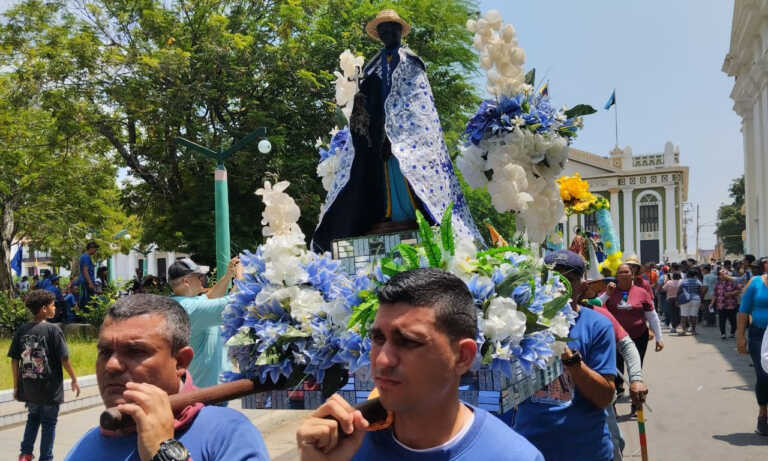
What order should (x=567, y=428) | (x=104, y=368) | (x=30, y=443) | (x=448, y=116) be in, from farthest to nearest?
(x=448, y=116)
(x=30, y=443)
(x=567, y=428)
(x=104, y=368)

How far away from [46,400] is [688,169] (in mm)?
83770

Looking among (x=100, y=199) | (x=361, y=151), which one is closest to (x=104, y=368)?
(x=361, y=151)

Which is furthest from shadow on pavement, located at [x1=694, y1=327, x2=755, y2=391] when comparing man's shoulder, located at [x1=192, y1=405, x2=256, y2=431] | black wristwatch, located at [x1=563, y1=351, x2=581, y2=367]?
man's shoulder, located at [x1=192, y1=405, x2=256, y2=431]

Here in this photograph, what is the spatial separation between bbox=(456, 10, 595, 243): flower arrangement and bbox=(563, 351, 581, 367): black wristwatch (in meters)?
1.16

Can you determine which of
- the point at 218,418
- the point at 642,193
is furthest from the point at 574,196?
the point at 642,193

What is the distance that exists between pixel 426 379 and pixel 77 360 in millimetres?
13273

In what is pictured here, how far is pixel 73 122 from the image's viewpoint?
20.6m

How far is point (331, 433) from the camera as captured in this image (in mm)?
1683

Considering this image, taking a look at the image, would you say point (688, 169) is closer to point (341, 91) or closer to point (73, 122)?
point (73, 122)

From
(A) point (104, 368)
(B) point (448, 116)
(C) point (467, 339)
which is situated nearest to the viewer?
(C) point (467, 339)

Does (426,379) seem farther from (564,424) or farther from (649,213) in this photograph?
(649,213)

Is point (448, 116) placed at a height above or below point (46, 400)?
above

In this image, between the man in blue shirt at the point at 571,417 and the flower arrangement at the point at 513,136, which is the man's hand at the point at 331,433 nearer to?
the man in blue shirt at the point at 571,417

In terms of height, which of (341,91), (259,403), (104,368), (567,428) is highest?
(341,91)
